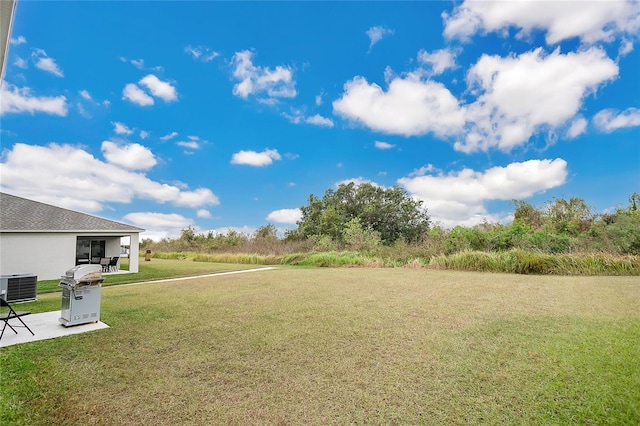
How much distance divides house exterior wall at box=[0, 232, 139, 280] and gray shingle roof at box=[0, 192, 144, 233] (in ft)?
0.81

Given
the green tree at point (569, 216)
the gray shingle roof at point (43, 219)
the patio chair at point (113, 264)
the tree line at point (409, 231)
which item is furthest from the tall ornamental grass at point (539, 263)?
the patio chair at point (113, 264)

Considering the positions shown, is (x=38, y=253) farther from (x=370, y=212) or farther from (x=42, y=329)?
(x=370, y=212)

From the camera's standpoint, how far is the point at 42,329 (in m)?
4.59

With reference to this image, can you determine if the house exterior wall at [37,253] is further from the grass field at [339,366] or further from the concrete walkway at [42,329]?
the grass field at [339,366]

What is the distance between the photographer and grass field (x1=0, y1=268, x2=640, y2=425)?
238cm

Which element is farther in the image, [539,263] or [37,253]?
[37,253]

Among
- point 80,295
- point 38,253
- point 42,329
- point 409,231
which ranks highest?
point 409,231

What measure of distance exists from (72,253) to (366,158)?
14.6 meters

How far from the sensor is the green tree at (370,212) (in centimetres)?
2466

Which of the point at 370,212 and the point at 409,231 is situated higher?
the point at 370,212

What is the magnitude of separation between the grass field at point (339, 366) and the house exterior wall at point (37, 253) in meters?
7.93

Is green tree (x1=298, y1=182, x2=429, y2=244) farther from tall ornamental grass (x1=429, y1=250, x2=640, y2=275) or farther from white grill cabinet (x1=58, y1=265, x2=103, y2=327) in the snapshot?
white grill cabinet (x1=58, y1=265, x2=103, y2=327)

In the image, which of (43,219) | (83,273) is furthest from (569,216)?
(43,219)

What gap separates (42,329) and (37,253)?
9030 millimetres
